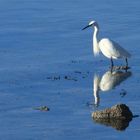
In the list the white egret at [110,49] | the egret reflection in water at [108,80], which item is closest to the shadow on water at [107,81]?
the egret reflection in water at [108,80]

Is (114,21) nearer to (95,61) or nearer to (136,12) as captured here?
(136,12)

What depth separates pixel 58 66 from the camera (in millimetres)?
20344

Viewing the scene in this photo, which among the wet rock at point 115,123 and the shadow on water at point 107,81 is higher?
the wet rock at point 115,123

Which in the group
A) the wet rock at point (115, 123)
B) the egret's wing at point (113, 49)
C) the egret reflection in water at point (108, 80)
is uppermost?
the egret's wing at point (113, 49)

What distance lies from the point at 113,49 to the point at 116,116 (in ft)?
18.8

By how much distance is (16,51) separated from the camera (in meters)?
22.0

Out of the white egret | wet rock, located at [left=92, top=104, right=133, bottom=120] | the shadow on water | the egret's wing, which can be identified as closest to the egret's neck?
the white egret

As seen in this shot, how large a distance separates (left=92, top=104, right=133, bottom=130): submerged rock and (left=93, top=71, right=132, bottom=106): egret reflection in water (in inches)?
86.3

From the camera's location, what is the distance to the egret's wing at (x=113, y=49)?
2070 centimetres

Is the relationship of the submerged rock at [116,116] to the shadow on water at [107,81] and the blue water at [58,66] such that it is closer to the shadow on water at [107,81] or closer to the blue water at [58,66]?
the blue water at [58,66]

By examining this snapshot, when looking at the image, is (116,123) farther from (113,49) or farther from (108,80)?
(113,49)

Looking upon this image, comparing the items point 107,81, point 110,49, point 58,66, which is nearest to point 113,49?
point 110,49

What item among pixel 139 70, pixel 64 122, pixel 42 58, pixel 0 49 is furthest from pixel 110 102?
pixel 0 49

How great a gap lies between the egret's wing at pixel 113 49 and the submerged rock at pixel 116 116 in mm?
5358
